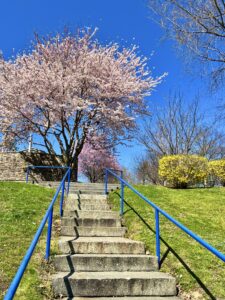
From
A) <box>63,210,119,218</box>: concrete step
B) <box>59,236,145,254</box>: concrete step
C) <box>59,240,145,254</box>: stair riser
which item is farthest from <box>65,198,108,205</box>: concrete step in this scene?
<box>59,240,145,254</box>: stair riser

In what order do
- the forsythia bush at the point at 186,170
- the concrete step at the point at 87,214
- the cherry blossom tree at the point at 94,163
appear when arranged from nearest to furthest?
the concrete step at the point at 87,214
the forsythia bush at the point at 186,170
the cherry blossom tree at the point at 94,163

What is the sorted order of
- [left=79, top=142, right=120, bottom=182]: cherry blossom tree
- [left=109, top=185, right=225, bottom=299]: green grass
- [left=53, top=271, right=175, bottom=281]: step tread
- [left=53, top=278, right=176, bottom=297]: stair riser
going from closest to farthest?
[left=53, top=278, right=176, bottom=297]: stair riser
[left=53, top=271, right=175, bottom=281]: step tread
[left=109, top=185, right=225, bottom=299]: green grass
[left=79, top=142, right=120, bottom=182]: cherry blossom tree

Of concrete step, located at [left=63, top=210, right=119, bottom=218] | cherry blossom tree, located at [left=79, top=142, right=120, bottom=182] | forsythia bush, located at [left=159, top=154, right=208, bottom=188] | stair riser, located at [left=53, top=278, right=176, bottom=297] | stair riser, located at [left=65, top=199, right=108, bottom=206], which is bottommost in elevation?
stair riser, located at [left=53, top=278, right=176, bottom=297]

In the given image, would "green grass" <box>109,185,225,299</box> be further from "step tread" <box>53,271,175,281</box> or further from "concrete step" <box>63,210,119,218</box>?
"concrete step" <box>63,210,119,218</box>

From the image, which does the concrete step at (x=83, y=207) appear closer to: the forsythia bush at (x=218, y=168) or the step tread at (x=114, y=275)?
the step tread at (x=114, y=275)

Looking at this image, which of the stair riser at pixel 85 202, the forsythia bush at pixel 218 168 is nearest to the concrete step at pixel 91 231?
the stair riser at pixel 85 202

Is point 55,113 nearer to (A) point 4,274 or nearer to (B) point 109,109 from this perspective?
(B) point 109,109

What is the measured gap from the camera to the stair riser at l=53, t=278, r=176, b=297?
4773 millimetres

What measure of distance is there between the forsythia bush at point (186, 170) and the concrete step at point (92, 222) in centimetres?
766

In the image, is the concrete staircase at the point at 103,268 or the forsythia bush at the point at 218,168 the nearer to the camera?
the concrete staircase at the point at 103,268

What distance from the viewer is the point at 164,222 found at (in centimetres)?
783

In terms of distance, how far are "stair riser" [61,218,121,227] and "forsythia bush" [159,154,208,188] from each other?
7.67 m

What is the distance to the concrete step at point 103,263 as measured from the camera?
215 inches

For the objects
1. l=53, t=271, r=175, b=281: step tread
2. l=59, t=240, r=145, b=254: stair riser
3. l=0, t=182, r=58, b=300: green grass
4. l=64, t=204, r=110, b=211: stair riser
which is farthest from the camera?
l=64, t=204, r=110, b=211: stair riser
